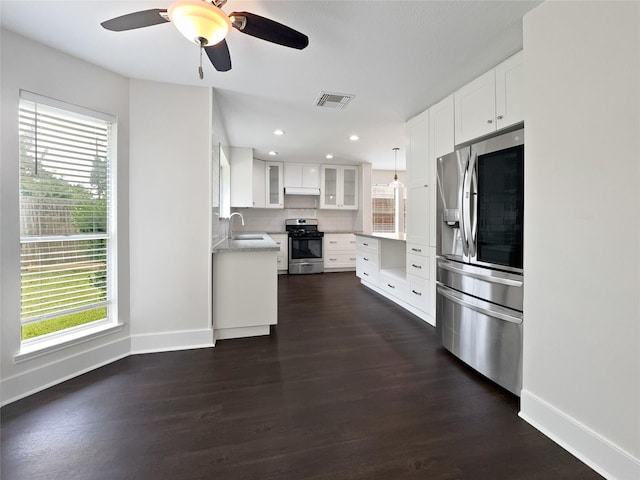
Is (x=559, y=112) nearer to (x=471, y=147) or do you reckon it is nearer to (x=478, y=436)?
(x=471, y=147)

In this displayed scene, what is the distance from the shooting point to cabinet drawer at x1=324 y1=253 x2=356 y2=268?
6094mm

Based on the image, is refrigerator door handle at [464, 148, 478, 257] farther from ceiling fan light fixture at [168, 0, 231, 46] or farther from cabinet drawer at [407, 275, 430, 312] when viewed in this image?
ceiling fan light fixture at [168, 0, 231, 46]

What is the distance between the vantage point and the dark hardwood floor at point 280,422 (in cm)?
125

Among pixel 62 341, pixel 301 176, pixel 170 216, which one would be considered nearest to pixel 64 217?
pixel 170 216

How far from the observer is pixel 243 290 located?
2705 mm

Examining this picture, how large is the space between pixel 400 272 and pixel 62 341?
12.0 ft

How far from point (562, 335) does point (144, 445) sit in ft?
7.21

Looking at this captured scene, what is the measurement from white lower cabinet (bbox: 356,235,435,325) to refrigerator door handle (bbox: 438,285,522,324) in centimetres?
54

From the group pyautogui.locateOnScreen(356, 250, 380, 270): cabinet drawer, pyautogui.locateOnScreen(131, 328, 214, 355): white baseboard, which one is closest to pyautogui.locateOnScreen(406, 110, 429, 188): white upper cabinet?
pyautogui.locateOnScreen(356, 250, 380, 270): cabinet drawer

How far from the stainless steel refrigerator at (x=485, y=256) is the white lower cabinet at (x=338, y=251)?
3733 mm

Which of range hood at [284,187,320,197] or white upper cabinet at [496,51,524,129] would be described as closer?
white upper cabinet at [496,51,524,129]

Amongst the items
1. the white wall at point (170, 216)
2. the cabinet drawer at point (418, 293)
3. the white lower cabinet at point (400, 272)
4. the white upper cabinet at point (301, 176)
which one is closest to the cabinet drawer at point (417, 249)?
the white lower cabinet at point (400, 272)

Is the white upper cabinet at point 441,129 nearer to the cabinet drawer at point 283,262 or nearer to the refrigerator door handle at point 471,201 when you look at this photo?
the refrigerator door handle at point 471,201

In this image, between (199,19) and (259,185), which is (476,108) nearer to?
(199,19)
